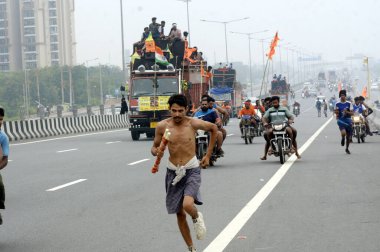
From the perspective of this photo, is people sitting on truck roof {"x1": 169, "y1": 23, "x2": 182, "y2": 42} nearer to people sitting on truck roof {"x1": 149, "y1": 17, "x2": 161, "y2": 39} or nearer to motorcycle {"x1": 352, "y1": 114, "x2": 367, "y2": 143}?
people sitting on truck roof {"x1": 149, "y1": 17, "x2": 161, "y2": 39}

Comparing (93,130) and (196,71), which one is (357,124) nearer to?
(196,71)

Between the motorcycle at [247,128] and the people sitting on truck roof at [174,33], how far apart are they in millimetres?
6507

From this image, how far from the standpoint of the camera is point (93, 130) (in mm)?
48312

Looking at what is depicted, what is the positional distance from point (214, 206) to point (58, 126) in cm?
3100

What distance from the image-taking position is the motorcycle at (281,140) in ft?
65.5

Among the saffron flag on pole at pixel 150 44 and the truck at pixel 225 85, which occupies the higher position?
the saffron flag on pole at pixel 150 44

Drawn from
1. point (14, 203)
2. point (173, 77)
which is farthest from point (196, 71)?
Result: point (14, 203)

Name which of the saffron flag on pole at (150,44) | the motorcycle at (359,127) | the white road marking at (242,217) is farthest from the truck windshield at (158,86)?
the white road marking at (242,217)

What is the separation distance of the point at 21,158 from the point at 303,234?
52.1 ft

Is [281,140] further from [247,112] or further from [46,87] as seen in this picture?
[46,87]

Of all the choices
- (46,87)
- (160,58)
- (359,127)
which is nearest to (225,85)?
(160,58)

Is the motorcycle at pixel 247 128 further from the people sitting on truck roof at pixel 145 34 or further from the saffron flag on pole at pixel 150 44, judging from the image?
the people sitting on truck roof at pixel 145 34

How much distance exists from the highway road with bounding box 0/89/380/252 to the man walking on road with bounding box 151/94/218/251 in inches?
23.1

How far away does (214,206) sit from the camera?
12461 millimetres
